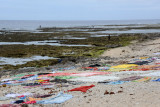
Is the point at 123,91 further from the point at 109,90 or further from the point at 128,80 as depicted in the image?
the point at 128,80

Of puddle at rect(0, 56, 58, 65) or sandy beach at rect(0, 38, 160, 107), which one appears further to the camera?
puddle at rect(0, 56, 58, 65)

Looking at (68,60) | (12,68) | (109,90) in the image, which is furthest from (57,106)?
(68,60)

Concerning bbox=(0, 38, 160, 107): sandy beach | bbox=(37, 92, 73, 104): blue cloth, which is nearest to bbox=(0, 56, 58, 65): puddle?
bbox=(0, 38, 160, 107): sandy beach

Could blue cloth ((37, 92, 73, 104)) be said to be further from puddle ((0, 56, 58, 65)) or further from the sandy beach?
puddle ((0, 56, 58, 65))

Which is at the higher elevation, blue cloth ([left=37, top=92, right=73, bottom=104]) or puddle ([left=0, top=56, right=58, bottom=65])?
blue cloth ([left=37, top=92, right=73, bottom=104])

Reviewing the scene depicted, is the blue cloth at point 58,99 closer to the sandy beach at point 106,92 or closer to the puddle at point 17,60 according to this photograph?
the sandy beach at point 106,92

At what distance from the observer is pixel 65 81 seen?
17.7 meters

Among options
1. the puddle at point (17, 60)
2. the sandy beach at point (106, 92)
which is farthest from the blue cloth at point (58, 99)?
the puddle at point (17, 60)

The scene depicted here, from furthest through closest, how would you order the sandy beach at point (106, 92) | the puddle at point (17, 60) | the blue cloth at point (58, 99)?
the puddle at point (17, 60) < the blue cloth at point (58, 99) < the sandy beach at point (106, 92)

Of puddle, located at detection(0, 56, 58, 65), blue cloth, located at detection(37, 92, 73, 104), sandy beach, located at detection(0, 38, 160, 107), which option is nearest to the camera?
sandy beach, located at detection(0, 38, 160, 107)

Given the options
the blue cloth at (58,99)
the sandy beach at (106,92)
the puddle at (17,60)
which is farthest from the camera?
the puddle at (17,60)

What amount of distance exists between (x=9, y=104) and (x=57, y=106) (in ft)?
8.19

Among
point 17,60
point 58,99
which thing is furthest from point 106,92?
point 17,60

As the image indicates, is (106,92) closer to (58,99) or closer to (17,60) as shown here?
(58,99)
